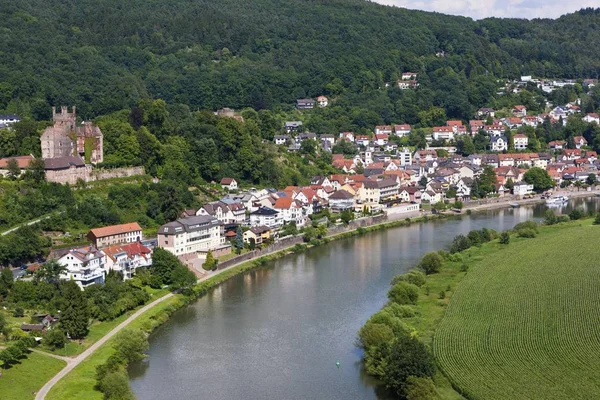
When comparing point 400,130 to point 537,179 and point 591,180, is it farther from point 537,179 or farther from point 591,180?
point 591,180

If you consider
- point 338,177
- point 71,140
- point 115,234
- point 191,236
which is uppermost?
point 71,140

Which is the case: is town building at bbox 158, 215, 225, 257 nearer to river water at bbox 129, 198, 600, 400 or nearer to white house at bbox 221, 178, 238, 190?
river water at bbox 129, 198, 600, 400

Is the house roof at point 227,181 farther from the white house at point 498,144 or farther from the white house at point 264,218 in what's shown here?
the white house at point 498,144

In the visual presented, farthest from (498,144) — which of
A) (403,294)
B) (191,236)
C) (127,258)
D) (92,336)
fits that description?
(92,336)

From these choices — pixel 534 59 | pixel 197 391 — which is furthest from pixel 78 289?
pixel 534 59

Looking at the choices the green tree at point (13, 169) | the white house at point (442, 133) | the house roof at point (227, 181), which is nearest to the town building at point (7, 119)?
the green tree at point (13, 169)

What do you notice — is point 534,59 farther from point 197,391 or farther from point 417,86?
point 197,391
